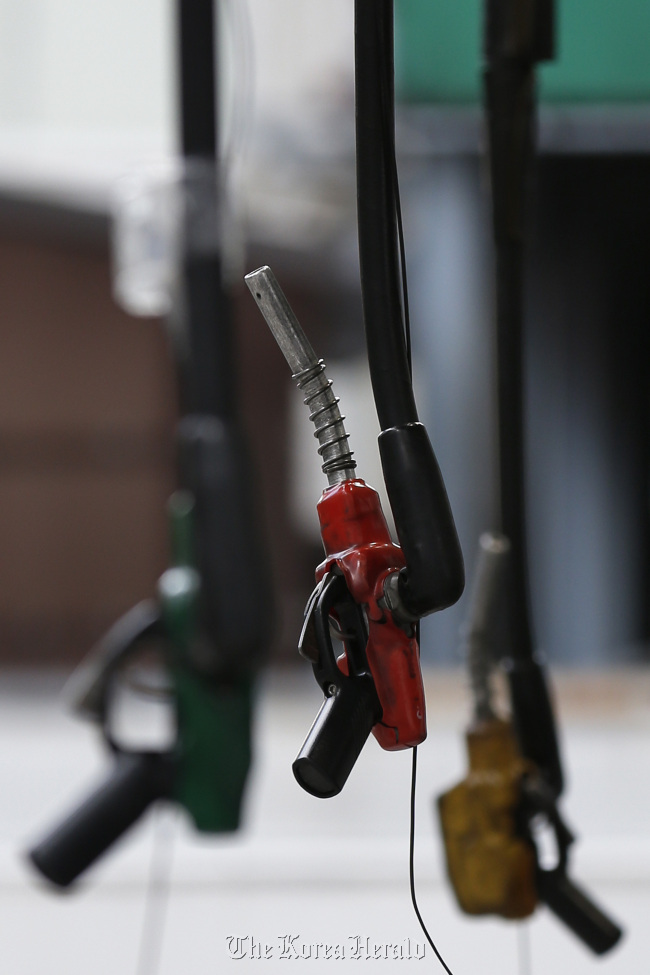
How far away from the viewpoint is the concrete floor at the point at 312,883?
9.1 inches

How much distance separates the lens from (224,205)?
1.33 ft

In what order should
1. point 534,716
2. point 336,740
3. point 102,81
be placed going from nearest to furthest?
point 336,740
point 534,716
point 102,81

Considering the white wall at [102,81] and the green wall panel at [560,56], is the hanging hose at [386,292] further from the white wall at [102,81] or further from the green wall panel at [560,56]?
the white wall at [102,81]

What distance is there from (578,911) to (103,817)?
17 cm

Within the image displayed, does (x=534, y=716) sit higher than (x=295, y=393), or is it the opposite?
(x=534, y=716)

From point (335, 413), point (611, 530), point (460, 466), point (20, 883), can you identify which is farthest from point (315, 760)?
point (611, 530)

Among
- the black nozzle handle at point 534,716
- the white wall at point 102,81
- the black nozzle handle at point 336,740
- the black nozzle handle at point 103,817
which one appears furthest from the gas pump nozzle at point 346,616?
the white wall at point 102,81

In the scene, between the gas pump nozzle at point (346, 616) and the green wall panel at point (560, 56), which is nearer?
the gas pump nozzle at point (346, 616)

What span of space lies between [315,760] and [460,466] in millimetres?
981

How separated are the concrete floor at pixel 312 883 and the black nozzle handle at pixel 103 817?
21mm

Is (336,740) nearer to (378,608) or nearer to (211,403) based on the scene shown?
(378,608)

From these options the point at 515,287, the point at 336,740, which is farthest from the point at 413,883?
the point at 515,287

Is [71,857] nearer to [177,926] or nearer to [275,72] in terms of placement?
[177,926]

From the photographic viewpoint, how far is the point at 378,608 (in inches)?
7.2
